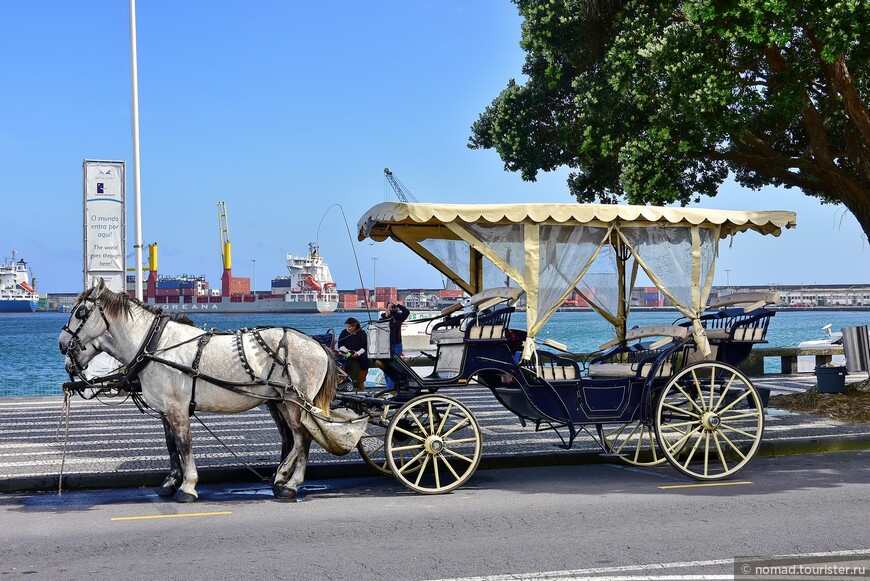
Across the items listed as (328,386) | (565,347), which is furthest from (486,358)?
(328,386)

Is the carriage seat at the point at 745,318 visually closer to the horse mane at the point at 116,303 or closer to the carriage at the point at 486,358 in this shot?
the carriage at the point at 486,358

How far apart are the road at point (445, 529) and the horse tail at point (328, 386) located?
0.89 m

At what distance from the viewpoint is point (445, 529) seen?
7.31 metres

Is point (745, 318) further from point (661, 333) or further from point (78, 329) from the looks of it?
point (78, 329)

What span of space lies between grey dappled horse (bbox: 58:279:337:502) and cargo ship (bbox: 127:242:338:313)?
5178 inches

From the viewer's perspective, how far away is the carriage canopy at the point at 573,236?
30.5ft

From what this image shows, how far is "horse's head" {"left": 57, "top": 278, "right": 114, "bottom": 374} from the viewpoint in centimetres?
841

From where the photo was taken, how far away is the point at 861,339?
16484 mm

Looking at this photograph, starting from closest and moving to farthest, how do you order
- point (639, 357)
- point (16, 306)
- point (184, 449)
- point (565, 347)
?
point (184, 449) → point (565, 347) → point (639, 357) → point (16, 306)

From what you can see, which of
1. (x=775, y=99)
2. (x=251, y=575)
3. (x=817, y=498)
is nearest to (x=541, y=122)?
(x=775, y=99)

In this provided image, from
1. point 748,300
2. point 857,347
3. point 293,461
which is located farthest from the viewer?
point 857,347

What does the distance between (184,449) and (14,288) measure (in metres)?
183

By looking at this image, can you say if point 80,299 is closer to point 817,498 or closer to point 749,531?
point 749,531

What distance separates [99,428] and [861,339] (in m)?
12.8
